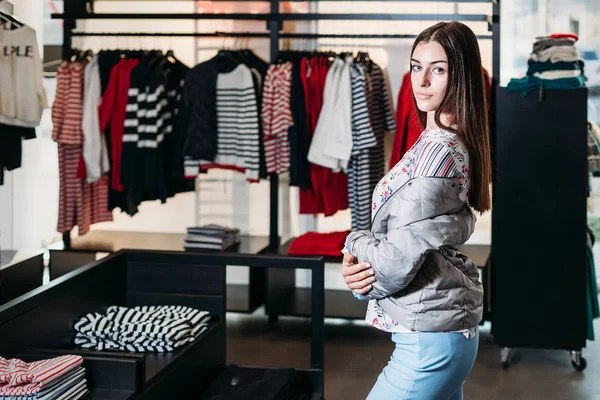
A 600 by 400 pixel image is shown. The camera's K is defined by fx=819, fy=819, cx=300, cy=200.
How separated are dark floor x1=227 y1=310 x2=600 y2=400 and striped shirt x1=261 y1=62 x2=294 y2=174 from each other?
101 cm

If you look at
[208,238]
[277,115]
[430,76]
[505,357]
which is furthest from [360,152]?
Answer: [430,76]

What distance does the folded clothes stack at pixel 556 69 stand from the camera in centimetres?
425

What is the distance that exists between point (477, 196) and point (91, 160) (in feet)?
11.1

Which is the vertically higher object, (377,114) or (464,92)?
(377,114)

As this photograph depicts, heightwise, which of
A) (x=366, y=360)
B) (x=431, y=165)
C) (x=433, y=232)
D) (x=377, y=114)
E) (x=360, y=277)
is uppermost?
(x=377, y=114)

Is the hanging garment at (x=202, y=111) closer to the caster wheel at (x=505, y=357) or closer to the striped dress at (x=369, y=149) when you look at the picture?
the striped dress at (x=369, y=149)

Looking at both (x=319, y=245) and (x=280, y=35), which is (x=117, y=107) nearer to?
(x=280, y=35)

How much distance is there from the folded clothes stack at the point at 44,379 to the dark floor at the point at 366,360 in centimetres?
157

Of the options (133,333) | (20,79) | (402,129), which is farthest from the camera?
(402,129)

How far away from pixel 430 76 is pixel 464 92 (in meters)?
0.09

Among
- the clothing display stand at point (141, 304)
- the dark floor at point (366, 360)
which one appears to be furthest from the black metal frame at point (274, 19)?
the clothing display stand at point (141, 304)

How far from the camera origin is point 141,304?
3514 millimetres

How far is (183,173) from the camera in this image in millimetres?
5039

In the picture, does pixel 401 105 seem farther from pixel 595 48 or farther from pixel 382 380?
pixel 382 380
